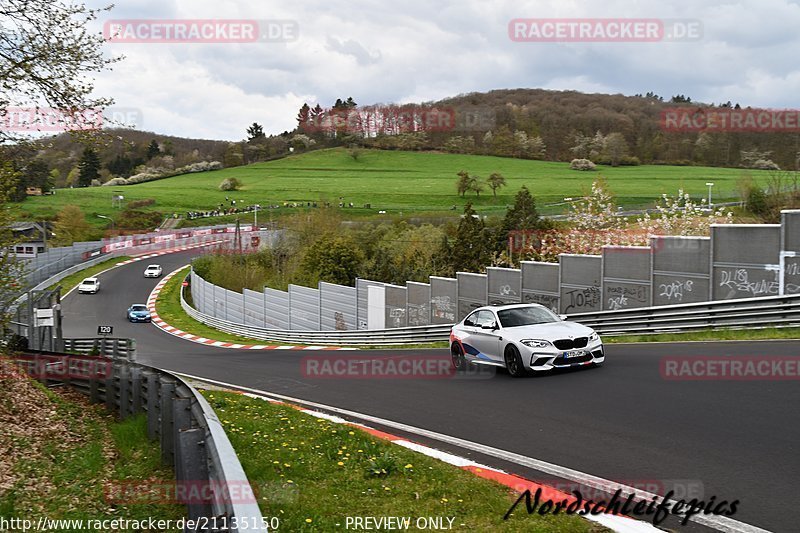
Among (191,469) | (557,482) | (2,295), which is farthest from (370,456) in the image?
(2,295)

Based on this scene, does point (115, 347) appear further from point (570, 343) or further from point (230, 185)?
point (230, 185)

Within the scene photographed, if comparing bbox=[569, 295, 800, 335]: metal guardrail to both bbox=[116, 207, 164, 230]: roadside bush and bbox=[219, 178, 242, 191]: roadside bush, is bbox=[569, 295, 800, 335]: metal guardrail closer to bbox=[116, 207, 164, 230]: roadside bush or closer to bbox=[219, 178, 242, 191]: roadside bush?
bbox=[116, 207, 164, 230]: roadside bush

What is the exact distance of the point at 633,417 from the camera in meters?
9.72

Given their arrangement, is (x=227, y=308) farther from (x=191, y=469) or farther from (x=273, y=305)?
(x=191, y=469)

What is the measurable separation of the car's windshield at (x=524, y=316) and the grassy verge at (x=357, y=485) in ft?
20.4

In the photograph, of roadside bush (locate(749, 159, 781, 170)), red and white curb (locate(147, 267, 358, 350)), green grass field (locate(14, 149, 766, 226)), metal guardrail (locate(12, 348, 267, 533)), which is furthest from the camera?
roadside bush (locate(749, 159, 781, 170))

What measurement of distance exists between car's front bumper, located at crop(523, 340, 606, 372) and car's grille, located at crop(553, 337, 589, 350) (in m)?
0.07

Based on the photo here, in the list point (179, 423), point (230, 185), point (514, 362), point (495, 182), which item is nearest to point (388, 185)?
point (495, 182)

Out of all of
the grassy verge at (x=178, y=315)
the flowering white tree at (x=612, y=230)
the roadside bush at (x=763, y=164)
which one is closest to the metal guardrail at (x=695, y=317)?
the flowering white tree at (x=612, y=230)

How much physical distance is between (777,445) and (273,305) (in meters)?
40.3

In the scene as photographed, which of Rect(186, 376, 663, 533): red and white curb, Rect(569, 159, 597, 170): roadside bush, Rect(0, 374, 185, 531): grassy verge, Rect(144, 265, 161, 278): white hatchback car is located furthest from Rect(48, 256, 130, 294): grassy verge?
Rect(186, 376, 663, 533): red and white curb

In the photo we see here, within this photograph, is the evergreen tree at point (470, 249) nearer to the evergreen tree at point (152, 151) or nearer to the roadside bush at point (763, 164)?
the roadside bush at point (763, 164)

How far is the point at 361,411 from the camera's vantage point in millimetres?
12539

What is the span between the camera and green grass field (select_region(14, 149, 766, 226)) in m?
84.9
